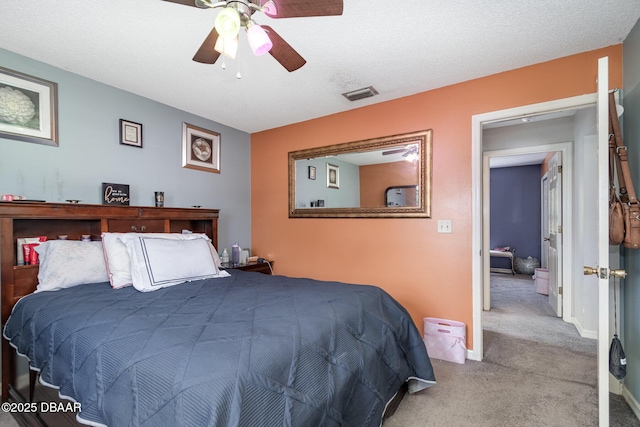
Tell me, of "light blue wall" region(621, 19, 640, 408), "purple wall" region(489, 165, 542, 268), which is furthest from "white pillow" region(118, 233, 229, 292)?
"purple wall" region(489, 165, 542, 268)

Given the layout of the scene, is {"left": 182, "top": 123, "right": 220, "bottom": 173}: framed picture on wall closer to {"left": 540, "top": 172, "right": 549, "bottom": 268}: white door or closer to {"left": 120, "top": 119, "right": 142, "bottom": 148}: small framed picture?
{"left": 120, "top": 119, "right": 142, "bottom": 148}: small framed picture

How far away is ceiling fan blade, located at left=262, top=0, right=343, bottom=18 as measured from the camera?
4.20ft

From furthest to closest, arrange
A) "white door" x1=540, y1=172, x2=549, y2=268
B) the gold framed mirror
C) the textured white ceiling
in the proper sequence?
"white door" x1=540, y1=172, x2=549, y2=268 < the gold framed mirror < the textured white ceiling

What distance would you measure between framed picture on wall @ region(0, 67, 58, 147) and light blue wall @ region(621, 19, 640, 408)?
414cm

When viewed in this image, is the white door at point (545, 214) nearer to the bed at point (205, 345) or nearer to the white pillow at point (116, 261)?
the bed at point (205, 345)

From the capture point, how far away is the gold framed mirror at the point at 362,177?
2.89m

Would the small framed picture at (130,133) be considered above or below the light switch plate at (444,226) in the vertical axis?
above

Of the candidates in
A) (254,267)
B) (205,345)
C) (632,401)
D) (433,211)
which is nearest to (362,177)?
(433,211)

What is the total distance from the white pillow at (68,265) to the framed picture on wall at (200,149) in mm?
1419

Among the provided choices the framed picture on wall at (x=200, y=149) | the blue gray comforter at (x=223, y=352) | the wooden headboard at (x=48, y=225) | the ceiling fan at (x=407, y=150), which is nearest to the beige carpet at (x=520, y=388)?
the blue gray comforter at (x=223, y=352)

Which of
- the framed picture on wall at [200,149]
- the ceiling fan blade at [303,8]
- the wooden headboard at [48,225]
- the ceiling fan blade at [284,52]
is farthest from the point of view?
the framed picture on wall at [200,149]

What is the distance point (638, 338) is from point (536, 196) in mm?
5581

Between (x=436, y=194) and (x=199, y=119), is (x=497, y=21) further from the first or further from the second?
(x=199, y=119)

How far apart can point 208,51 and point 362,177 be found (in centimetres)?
202
